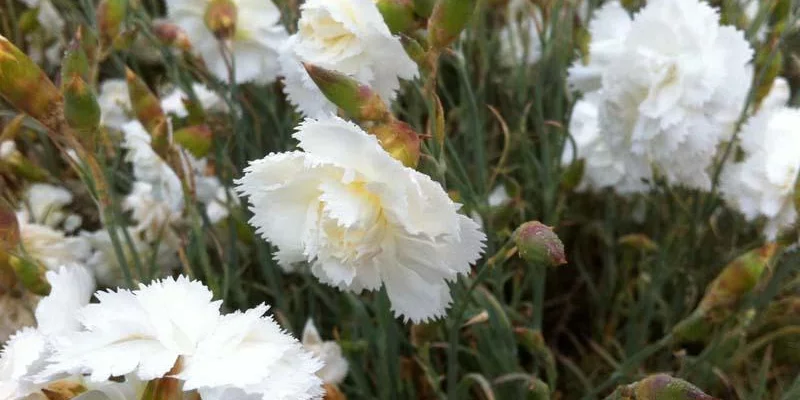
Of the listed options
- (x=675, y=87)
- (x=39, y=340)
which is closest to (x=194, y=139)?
(x=39, y=340)

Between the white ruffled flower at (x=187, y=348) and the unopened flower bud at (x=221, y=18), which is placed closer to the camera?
the white ruffled flower at (x=187, y=348)

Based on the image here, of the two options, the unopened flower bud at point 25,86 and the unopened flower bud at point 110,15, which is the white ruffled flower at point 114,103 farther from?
the unopened flower bud at point 25,86

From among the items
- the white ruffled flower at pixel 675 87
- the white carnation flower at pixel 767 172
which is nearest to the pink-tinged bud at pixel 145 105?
the white ruffled flower at pixel 675 87

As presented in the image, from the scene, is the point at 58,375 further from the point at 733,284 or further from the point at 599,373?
the point at 599,373

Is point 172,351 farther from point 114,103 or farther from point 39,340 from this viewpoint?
point 114,103

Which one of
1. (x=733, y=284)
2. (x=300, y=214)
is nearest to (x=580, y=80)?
(x=733, y=284)
